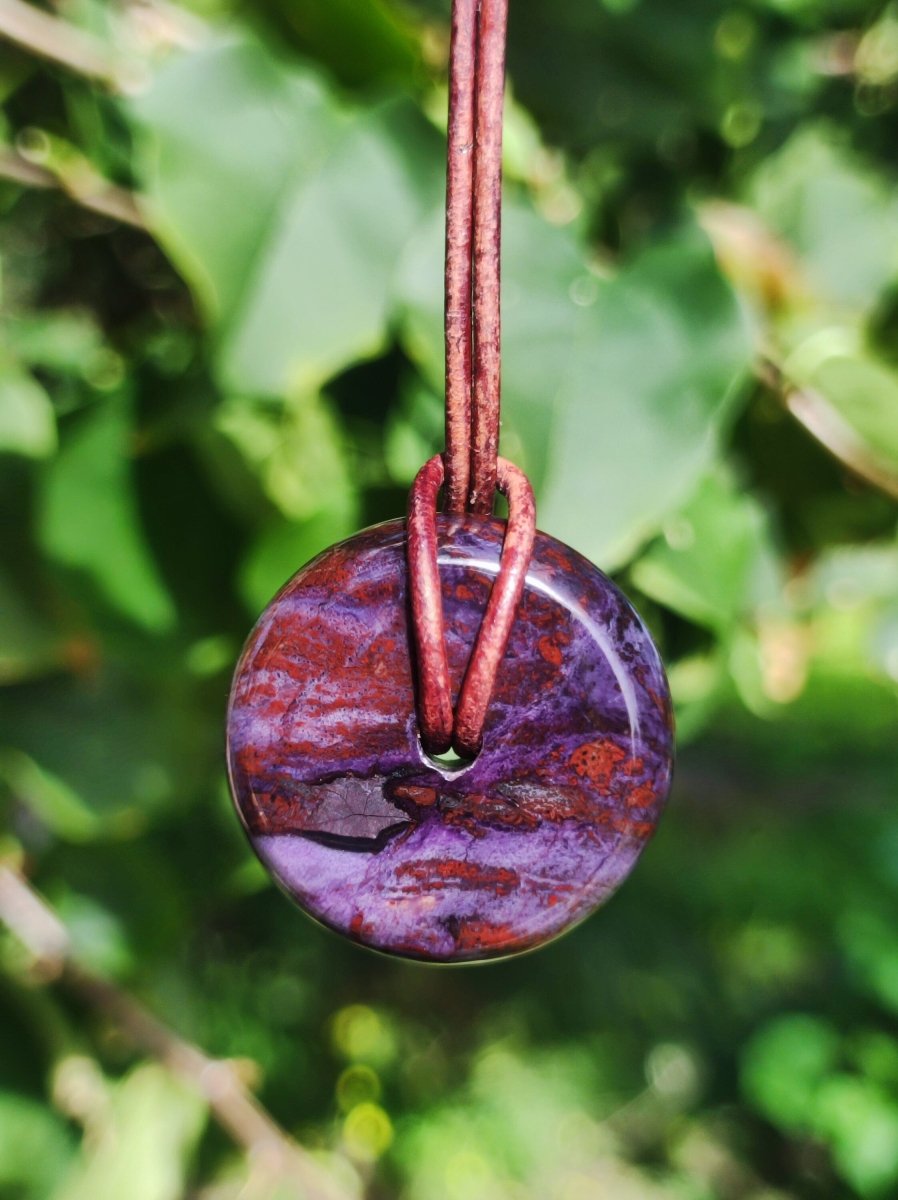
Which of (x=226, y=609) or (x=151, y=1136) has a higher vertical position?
(x=226, y=609)

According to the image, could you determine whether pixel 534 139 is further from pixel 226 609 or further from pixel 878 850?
pixel 878 850

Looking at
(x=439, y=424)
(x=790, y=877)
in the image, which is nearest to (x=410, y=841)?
(x=439, y=424)

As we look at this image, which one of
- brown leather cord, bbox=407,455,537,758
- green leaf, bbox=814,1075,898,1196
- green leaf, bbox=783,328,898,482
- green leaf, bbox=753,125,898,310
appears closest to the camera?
brown leather cord, bbox=407,455,537,758

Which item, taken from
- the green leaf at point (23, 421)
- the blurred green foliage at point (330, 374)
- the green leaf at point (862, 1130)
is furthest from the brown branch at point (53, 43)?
the green leaf at point (862, 1130)

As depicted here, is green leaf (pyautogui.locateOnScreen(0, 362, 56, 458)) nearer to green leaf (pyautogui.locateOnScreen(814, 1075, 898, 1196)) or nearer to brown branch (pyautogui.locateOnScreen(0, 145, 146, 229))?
brown branch (pyautogui.locateOnScreen(0, 145, 146, 229))

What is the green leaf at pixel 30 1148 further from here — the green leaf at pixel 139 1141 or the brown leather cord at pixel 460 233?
the brown leather cord at pixel 460 233

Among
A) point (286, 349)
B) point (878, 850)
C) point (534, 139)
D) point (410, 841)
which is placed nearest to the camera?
point (410, 841)

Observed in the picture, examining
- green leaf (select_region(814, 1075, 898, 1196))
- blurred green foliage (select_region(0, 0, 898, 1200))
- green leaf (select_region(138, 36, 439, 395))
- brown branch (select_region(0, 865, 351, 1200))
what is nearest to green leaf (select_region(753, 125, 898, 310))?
blurred green foliage (select_region(0, 0, 898, 1200))

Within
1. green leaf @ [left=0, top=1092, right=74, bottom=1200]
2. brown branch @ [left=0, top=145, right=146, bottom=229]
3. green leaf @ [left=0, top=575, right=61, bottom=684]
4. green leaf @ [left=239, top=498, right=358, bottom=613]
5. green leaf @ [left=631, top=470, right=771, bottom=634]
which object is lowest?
green leaf @ [left=0, top=1092, right=74, bottom=1200]
